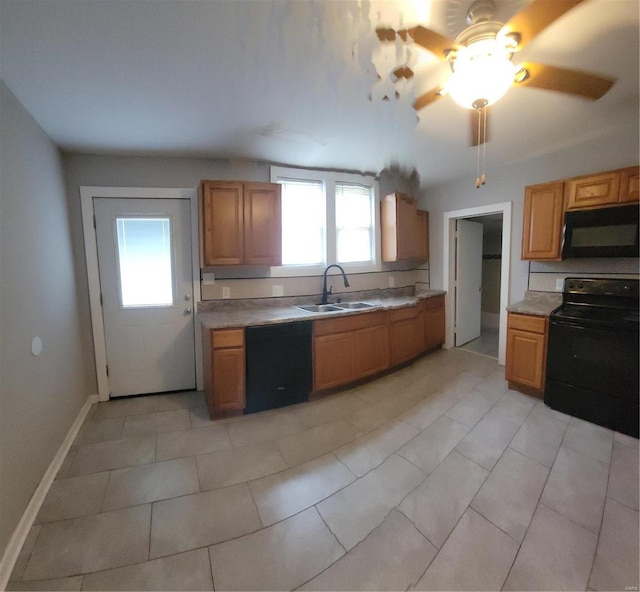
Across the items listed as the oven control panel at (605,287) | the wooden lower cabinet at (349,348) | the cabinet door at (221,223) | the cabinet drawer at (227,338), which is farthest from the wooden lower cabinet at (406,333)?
the cabinet door at (221,223)

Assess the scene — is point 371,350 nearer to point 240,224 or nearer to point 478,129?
point 240,224

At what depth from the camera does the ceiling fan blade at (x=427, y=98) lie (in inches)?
54.6

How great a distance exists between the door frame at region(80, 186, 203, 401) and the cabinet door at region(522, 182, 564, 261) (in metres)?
3.12

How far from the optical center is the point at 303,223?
3008 millimetres

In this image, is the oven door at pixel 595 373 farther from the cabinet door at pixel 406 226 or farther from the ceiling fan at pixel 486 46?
the cabinet door at pixel 406 226

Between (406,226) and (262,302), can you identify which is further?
(406,226)

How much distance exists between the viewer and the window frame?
2.84 metres

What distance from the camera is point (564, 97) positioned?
1670 mm

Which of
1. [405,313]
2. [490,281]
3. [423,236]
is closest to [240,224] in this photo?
[405,313]

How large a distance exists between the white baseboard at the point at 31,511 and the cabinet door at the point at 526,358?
3.37 meters

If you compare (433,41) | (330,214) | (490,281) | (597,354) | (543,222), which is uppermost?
(433,41)

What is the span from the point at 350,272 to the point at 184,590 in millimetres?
2798

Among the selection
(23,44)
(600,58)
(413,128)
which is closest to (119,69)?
(23,44)

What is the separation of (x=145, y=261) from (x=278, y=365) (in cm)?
158
